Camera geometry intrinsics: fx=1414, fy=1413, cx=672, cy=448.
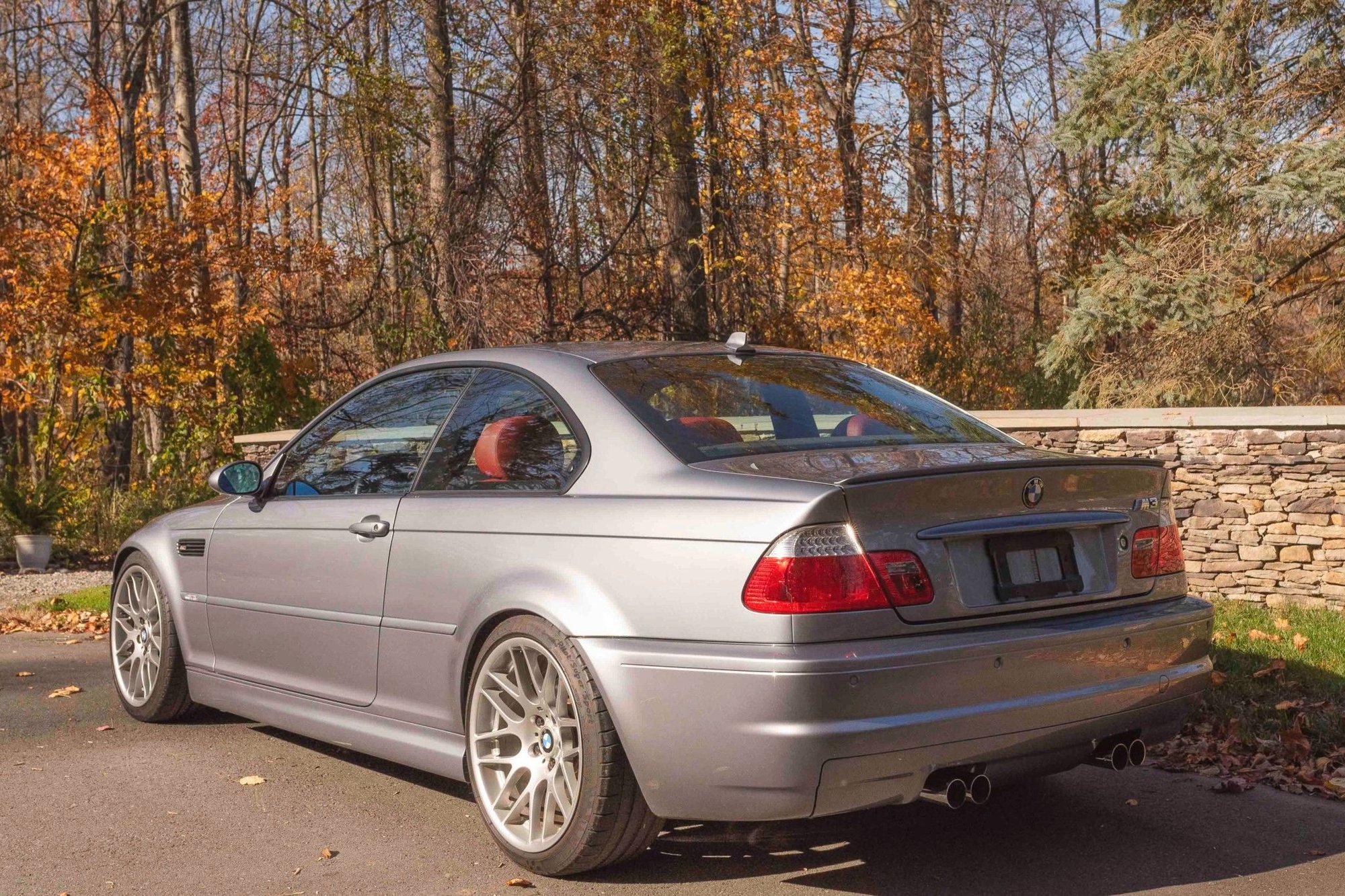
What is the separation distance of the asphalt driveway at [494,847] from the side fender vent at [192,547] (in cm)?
82

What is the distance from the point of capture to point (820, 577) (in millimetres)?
3617

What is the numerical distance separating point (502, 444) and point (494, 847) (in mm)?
1293

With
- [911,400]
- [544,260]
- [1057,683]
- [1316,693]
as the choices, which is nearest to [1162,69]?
[544,260]

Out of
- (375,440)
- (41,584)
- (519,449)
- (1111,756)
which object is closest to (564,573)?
(519,449)

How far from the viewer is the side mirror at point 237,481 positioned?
5625 mm

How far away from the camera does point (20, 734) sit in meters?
6.21

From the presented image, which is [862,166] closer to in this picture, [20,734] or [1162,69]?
[1162,69]

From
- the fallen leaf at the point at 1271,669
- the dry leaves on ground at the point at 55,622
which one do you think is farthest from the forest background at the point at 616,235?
the fallen leaf at the point at 1271,669

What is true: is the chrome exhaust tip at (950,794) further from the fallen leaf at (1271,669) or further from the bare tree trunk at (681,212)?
the bare tree trunk at (681,212)

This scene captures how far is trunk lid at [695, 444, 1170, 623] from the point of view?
147 inches

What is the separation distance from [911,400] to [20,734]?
4.15m

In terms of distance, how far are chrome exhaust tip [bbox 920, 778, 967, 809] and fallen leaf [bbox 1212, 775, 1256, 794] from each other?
1.87m

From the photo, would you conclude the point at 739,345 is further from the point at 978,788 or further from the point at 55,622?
the point at 55,622

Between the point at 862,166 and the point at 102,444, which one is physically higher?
the point at 862,166
